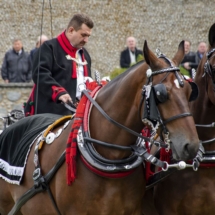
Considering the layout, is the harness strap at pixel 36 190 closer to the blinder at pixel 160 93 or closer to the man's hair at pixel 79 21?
the blinder at pixel 160 93

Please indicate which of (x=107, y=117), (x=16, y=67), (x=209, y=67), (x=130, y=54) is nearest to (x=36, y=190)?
(x=107, y=117)

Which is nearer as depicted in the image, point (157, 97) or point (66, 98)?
point (157, 97)

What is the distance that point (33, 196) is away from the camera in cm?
736

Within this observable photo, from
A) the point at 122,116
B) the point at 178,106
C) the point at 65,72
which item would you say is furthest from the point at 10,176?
the point at 178,106

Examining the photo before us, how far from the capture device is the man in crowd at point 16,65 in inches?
805

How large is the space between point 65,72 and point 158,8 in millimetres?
22558

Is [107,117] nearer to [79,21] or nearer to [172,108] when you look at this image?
[172,108]

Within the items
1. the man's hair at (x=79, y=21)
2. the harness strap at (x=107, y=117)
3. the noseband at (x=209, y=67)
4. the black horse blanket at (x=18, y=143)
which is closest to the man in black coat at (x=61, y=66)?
the man's hair at (x=79, y=21)

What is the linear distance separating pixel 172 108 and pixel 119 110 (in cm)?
60

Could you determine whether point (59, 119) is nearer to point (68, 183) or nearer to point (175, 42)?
point (68, 183)

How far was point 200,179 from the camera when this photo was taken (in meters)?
7.08

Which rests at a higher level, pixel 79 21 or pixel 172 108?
pixel 79 21

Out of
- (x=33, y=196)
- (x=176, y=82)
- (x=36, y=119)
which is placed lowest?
(x=33, y=196)

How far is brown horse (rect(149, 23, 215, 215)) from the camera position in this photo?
702 centimetres
